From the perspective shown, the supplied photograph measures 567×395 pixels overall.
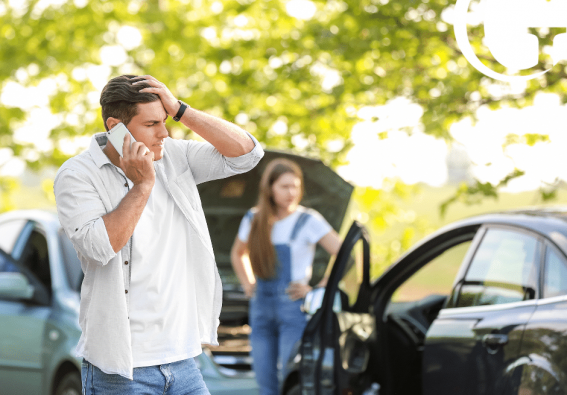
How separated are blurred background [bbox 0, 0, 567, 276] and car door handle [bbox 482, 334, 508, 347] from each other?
10.3ft

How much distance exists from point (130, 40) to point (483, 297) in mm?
7768

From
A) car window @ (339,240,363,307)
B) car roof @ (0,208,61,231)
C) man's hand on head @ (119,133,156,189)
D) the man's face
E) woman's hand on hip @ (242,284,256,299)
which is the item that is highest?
the man's face

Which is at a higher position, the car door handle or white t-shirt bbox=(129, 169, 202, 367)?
white t-shirt bbox=(129, 169, 202, 367)

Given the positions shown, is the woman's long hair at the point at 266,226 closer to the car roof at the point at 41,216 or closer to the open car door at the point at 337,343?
the open car door at the point at 337,343

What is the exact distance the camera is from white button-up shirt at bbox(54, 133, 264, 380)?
7.07ft

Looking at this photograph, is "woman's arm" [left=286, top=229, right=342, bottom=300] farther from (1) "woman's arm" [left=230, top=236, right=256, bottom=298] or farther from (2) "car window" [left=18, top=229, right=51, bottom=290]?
(2) "car window" [left=18, top=229, right=51, bottom=290]

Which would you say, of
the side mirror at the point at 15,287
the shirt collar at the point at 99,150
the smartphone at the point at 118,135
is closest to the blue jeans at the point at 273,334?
the side mirror at the point at 15,287

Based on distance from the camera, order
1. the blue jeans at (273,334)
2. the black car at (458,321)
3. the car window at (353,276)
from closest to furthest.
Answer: the black car at (458,321), the car window at (353,276), the blue jeans at (273,334)

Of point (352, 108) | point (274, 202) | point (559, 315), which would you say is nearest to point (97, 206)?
point (559, 315)

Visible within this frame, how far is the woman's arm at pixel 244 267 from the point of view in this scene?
4617 mm

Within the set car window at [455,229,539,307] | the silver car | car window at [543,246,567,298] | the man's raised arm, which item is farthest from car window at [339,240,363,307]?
the man's raised arm

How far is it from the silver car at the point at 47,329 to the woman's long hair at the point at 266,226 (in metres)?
0.76

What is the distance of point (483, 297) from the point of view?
3.31m

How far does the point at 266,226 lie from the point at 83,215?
2.47 metres
